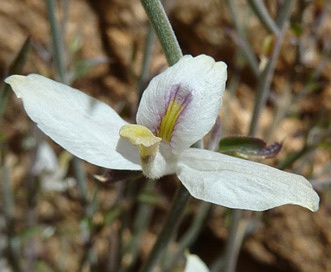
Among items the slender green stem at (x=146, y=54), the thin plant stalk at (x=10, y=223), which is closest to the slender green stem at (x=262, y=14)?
the slender green stem at (x=146, y=54)

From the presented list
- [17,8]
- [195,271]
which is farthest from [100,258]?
[195,271]

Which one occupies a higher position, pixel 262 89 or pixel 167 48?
pixel 167 48

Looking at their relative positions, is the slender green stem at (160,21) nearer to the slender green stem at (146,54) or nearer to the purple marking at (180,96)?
the purple marking at (180,96)

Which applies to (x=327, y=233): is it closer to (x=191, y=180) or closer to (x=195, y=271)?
(x=195, y=271)

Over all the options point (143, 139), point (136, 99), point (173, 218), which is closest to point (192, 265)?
point (173, 218)

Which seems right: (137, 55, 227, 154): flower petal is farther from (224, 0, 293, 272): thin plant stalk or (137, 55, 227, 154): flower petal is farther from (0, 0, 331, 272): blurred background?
(0, 0, 331, 272): blurred background

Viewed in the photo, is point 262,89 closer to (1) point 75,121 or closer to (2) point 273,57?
(2) point 273,57

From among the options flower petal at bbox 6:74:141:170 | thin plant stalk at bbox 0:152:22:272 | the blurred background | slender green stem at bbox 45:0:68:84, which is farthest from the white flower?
the blurred background
